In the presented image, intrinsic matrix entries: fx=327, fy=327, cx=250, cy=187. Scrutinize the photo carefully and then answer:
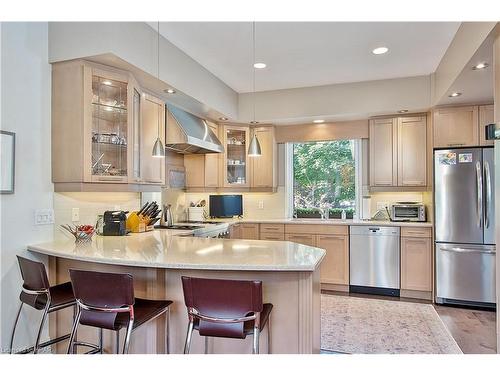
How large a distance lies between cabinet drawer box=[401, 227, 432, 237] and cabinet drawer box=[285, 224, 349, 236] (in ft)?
2.26

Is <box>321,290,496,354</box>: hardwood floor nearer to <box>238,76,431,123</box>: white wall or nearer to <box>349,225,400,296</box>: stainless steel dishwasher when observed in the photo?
<box>349,225,400,296</box>: stainless steel dishwasher

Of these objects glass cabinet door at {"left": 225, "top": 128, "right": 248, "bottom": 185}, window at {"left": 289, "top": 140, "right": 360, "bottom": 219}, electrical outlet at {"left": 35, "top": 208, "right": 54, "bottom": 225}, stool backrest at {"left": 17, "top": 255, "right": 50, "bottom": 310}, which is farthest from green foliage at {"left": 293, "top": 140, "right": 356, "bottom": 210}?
stool backrest at {"left": 17, "top": 255, "right": 50, "bottom": 310}

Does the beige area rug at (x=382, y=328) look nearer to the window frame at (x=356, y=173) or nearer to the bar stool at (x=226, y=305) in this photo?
the bar stool at (x=226, y=305)

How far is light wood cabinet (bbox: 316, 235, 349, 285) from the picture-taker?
14.3 feet

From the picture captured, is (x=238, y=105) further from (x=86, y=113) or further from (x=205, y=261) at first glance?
(x=205, y=261)

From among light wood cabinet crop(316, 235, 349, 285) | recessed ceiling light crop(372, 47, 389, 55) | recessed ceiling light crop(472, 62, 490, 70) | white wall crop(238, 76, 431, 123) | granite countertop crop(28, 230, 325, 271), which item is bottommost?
light wood cabinet crop(316, 235, 349, 285)

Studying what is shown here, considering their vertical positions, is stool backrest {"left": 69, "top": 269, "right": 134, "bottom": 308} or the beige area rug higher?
stool backrest {"left": 69, "top": 269, "right": 134, "bottom": 308}

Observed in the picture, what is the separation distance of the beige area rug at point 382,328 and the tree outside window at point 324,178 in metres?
1.52

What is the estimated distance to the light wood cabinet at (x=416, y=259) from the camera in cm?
402

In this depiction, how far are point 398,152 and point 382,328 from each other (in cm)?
232

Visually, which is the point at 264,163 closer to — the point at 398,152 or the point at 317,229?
the point at 317,229

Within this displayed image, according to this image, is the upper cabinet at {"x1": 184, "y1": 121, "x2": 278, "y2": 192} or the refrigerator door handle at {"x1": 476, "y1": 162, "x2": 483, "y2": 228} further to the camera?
the upper cabinet at {"x1": 184, "y1": 121, "x2": 278, "y2": 192}
